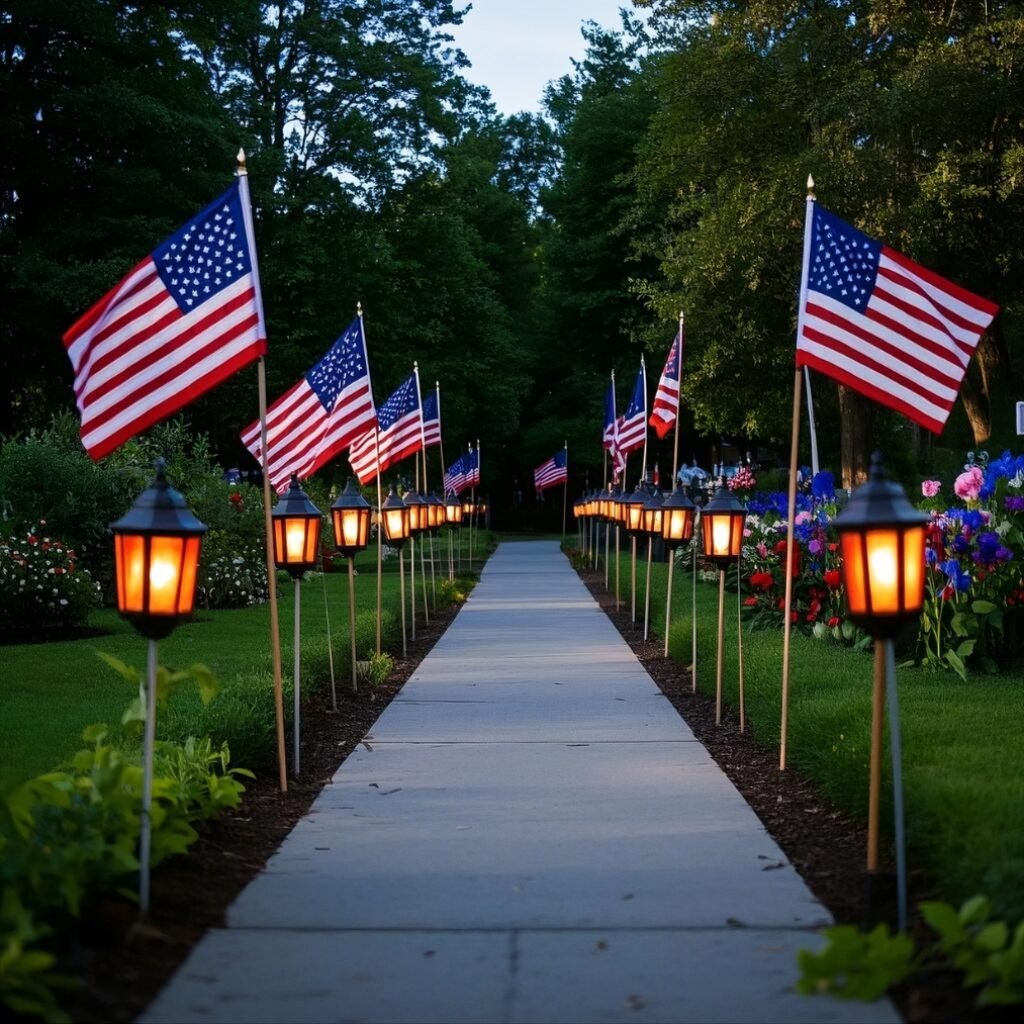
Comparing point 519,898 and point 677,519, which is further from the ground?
point 677,519

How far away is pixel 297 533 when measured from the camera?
10070mm

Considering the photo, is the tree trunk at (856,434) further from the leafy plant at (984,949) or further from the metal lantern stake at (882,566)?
the leafy plant at (984,949)

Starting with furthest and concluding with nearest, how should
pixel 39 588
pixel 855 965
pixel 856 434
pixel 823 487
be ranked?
1. pixel 856 434
2. pixel 823 487
3. pixel 39 588
4. pixel 855 965

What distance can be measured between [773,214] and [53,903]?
2621cm

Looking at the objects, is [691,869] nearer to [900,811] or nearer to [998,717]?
[900,811]

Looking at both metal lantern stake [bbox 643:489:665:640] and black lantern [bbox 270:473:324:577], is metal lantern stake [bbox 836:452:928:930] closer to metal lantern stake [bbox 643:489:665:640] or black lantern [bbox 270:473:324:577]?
black lantern [bbox 270:473:324:577]

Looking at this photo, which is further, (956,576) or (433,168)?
(433,168)

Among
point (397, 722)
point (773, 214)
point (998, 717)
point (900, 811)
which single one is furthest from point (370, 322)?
point (900, 811)

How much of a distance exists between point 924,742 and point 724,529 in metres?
3.69

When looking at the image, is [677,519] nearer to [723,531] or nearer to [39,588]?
[723,531]

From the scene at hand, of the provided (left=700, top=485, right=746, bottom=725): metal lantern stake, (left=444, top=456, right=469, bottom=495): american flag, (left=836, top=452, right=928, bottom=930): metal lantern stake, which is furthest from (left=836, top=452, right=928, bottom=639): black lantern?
(left=444, top=456, right=469, bottom=495): american flag

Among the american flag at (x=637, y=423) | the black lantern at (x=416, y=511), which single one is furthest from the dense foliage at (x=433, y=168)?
the black lantern at (x=416, y=511)

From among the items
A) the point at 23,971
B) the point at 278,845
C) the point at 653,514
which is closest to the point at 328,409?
the point at 653,514

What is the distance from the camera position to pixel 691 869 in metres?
6.12
